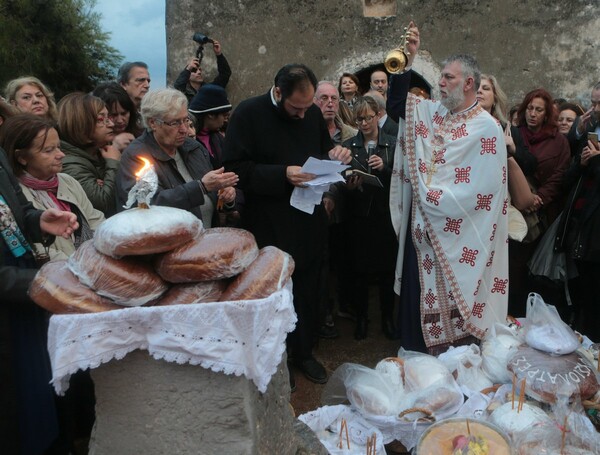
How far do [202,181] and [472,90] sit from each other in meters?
1.90

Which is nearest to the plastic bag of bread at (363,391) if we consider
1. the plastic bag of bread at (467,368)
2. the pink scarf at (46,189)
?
the plastic bag of bread at (467,368)

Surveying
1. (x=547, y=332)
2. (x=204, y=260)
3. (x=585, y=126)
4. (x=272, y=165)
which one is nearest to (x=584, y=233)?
(x=585, y=126)

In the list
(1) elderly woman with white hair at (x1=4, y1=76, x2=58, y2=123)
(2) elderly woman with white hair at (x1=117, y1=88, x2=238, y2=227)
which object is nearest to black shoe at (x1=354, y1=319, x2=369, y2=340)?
(2) elderly woman with white hair at (x1=117, y1=88, x2=238, y2=227)

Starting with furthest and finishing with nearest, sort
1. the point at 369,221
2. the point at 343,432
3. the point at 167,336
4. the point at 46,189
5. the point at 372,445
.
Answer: the point at 369,221 < the point at 343,432 < the point at 46,189 < the point at 372,445 < the point at 167,336

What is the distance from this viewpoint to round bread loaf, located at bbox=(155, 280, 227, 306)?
70.6 inches

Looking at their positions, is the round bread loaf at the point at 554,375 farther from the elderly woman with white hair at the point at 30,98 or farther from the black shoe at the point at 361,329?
the elderly woman with white hair at the point at 30,98

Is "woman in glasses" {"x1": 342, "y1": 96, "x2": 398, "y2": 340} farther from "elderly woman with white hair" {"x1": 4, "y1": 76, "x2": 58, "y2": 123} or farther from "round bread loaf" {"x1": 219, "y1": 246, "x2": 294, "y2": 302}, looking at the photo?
"round bread loaf" {"x1": 219, "y1": 246, "x2": 294, "y2": 302}

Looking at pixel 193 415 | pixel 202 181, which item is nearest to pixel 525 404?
pixel 193 415

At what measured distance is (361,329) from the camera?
4793 millimetres

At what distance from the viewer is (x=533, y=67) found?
8.86m

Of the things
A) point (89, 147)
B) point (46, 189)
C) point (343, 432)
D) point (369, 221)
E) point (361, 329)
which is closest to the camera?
point (46, 189)

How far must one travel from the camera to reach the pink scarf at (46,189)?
2.79 m

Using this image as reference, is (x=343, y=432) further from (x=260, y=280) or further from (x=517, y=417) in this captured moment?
(x=260, y=280)

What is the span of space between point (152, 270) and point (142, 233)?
0.53 ft
